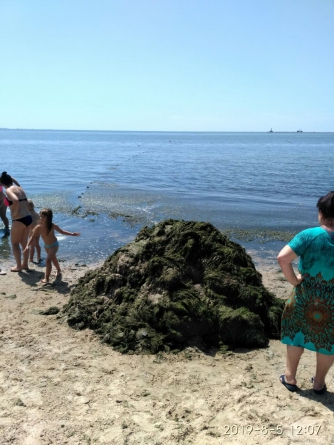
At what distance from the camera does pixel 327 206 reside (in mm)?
3689

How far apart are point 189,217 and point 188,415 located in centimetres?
1159

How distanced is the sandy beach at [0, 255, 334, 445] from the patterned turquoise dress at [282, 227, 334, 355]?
0.63 m

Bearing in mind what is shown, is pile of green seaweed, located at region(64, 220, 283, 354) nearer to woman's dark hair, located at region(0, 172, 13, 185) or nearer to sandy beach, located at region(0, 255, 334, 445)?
sandy beach, located at region(0, 255, 334, 445)

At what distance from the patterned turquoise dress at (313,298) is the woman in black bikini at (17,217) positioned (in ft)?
19.9

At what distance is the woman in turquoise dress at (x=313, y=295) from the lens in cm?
371

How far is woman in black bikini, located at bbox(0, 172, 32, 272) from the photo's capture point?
334 inches

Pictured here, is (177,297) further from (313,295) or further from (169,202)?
(169,202)

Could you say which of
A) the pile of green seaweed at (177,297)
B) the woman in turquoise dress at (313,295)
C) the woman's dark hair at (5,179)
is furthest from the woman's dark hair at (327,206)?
the woman's dark hair at (5,179)

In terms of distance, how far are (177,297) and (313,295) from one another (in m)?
2.15

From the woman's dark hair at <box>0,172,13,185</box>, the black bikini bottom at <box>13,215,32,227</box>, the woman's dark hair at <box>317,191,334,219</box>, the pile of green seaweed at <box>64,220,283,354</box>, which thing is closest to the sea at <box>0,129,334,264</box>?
the black bikini bottom at <box>13,215,32,227</box>

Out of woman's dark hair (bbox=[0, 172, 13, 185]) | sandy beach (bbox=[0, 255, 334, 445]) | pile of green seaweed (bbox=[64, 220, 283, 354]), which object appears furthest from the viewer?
woman's dark hair (bbox=[0, 172, 13, 185])

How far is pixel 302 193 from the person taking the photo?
71.2 ft

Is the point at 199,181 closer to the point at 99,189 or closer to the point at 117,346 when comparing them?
the point at 99,189

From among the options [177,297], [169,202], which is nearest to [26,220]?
[177,297]
